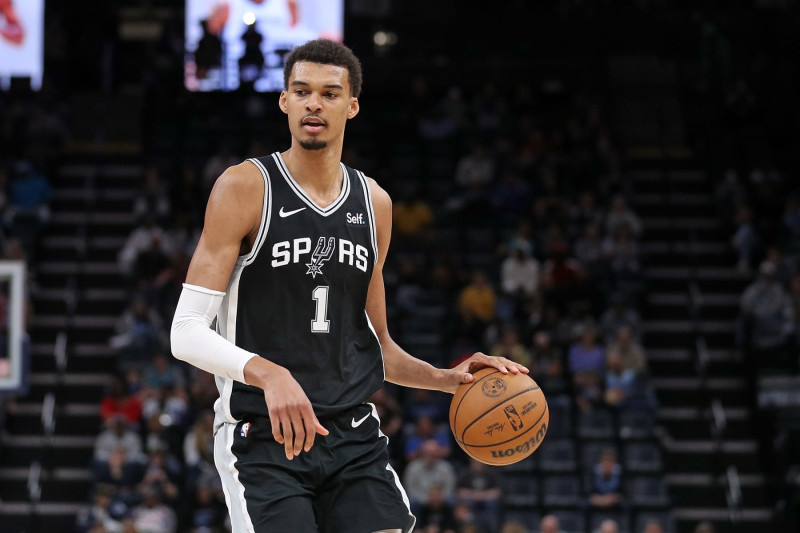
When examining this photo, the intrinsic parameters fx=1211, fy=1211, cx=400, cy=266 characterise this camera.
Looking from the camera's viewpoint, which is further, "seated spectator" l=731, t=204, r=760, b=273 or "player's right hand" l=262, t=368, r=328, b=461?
"seated spectator" l=731, t=204, r=760, b=273

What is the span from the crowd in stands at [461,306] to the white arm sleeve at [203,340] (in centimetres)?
754

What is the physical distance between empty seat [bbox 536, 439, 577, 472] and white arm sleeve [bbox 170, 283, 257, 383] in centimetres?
884

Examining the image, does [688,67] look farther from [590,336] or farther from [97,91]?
[97,91]

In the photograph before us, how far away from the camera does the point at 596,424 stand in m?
12.5

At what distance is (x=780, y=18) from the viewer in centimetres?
1981

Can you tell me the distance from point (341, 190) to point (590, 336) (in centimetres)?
940

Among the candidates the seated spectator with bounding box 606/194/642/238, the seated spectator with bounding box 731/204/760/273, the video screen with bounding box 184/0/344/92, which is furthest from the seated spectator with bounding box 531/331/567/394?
the video screen with bounding box 184/0/344/92

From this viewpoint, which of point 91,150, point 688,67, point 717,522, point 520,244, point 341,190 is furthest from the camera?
point 688,67

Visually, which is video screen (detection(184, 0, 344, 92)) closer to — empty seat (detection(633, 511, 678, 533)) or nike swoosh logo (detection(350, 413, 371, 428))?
empty seat (detection(633, 511, 678, 533))

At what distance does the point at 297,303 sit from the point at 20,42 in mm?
16112

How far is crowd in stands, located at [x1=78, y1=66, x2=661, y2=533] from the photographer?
38.2 feet

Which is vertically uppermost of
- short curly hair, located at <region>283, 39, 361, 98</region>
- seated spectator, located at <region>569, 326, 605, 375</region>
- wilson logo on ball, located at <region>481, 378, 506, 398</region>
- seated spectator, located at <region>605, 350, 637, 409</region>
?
short curly hair, located at <region>283, 39, 361, 98</region>

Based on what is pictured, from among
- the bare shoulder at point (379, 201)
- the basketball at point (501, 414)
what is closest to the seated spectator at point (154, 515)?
the basketball at point (501, 414)

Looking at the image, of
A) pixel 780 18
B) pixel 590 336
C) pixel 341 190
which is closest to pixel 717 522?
pixel 590 336
